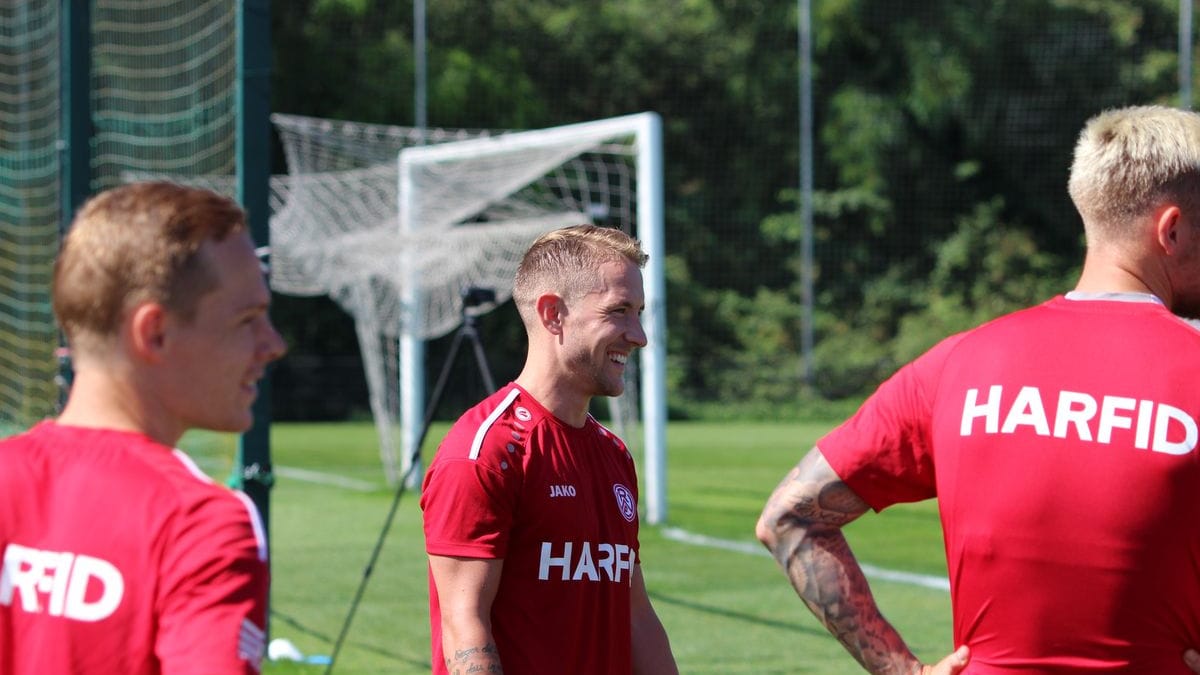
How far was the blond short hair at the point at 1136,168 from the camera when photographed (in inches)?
101

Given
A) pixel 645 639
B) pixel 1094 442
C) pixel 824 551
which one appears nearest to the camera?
pixel 1094 442

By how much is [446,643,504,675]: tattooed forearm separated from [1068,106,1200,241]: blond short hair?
4.72 ft

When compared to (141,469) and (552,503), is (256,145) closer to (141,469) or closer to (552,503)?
(552,503)

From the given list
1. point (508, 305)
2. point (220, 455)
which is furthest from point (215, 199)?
point (508, 305)

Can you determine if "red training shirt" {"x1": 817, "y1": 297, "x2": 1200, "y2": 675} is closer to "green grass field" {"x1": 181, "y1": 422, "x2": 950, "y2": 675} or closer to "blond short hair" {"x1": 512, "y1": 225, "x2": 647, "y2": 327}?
"blond short hair" {"x1": 512, "y1": 225, "x2": 647, "y2": 327}

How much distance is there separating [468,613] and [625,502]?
1.61 ft

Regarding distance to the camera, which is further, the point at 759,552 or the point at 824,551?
→ the point at 759,552

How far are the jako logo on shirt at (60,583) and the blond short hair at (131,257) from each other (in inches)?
11.2

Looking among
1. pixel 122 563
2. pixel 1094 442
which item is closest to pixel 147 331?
pixel 122 563

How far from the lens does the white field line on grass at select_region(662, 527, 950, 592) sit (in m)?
10.6

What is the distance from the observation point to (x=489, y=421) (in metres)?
3.30

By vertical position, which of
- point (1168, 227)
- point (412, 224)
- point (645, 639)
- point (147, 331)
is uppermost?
point (412, 224)

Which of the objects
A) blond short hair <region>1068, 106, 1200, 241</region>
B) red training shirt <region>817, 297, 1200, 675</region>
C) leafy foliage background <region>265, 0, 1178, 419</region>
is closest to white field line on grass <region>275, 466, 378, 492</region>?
leafy foliage background <region>265, 0, 1178, 419</region>

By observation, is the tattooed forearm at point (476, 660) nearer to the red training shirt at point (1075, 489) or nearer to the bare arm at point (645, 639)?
the bare arm at point (645, 639)
